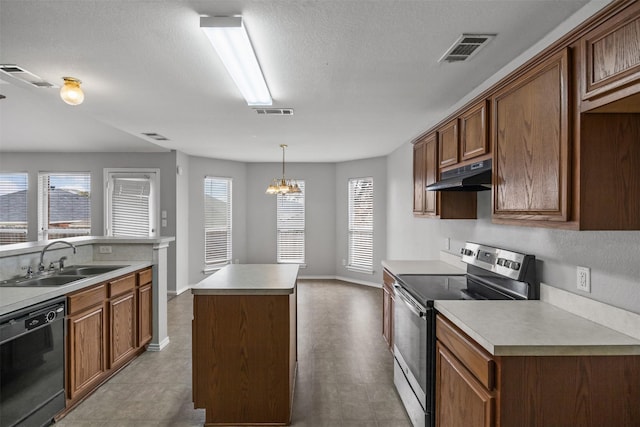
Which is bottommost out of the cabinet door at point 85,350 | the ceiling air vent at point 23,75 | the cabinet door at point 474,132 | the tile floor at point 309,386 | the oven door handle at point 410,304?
the tile floor at point 309,386

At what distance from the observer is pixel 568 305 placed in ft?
6.32

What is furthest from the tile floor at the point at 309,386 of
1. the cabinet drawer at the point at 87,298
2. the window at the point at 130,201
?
the window at the point at 130,201

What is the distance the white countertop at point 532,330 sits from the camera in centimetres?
146

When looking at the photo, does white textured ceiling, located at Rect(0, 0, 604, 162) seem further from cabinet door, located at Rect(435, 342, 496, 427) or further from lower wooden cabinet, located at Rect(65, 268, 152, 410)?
cabinet door, located at Rect(435, 342, 496, 427)

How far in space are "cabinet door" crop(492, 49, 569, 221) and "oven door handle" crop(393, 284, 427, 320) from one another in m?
0.75

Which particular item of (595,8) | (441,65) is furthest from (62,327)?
(595,8)

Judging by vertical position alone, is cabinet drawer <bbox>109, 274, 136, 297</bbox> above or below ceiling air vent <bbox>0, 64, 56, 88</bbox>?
below

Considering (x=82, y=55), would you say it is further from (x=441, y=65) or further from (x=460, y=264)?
(x=460, y=264)

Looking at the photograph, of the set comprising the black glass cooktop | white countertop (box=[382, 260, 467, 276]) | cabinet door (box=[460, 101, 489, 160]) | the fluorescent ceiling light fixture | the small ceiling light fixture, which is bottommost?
the black glass cooktop

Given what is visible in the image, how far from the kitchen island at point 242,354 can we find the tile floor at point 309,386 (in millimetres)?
242

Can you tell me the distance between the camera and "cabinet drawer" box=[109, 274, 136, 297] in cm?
302

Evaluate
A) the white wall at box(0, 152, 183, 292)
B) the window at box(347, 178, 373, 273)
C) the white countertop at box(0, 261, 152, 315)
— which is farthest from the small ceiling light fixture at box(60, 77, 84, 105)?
the window at box(347, 178, 373, 273)

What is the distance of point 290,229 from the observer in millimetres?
7465

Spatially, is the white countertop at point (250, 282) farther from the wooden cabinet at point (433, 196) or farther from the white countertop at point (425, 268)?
the wooden cabinet at point (433, 196)
